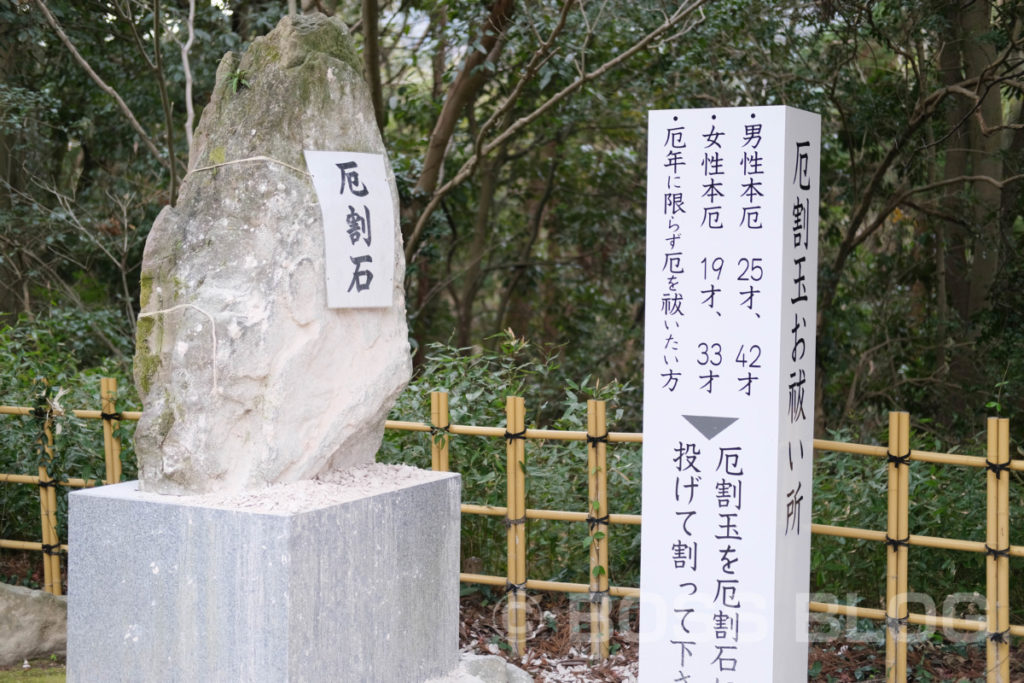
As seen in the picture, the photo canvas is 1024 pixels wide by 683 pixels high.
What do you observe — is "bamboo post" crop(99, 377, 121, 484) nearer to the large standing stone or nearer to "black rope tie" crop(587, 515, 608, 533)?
the large standing stone

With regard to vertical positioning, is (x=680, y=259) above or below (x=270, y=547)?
above

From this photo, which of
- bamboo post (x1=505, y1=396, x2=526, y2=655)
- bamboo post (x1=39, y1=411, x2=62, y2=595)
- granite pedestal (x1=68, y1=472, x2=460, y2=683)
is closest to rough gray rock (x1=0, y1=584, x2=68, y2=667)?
bamboo post (x1=39, y1=411, x2=62, y2=595)

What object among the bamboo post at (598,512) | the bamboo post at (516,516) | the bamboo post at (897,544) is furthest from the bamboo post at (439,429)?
the bamboo post at (897,544)

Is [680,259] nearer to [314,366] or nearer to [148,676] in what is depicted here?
[314,366]

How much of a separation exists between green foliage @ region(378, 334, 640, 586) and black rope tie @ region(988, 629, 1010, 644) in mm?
1673

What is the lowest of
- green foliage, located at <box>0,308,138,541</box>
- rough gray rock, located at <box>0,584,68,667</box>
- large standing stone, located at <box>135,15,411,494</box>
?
rough gray rock, located at <box>0,584,68,667</box>

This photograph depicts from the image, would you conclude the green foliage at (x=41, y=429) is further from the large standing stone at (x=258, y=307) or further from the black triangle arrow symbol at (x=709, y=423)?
the black triangle arrow symbol at (x=709, y=423)

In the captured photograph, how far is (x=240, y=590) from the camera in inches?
126

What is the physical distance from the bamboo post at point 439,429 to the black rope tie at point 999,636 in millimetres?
2366

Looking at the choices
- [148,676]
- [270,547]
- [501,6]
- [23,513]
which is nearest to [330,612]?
[270,547]

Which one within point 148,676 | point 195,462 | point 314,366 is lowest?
point 148,676

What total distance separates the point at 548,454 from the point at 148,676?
2353 mm

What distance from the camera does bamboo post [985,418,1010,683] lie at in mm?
3994

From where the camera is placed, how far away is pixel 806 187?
3.50 m
